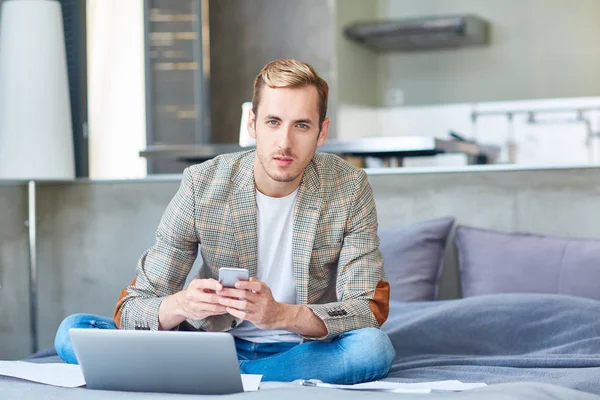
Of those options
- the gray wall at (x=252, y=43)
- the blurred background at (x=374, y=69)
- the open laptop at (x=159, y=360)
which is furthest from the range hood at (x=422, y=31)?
the open laptop at (x=159, y=360)

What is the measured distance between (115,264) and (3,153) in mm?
600

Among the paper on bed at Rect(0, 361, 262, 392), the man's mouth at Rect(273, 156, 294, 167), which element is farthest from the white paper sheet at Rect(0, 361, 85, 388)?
the man's mouth at Rect(273, 156, 294, 167)

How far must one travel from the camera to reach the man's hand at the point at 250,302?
1.94m

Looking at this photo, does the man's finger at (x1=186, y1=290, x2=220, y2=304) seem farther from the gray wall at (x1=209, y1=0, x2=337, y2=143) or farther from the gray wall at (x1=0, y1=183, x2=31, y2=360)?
the gray wall at (x1=209, y1=0, x2=337, y2=143)

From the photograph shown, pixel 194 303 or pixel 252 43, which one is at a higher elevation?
pixel 252 43

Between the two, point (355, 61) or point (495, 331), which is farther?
point (355, 61)

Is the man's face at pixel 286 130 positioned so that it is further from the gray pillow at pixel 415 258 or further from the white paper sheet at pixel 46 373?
the gray pillow at pixel 415 258

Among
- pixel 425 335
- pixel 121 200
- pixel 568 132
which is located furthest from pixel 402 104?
pixel 425 335

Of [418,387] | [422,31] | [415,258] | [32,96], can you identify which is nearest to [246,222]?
[418,387]

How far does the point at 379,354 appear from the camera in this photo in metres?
2.13

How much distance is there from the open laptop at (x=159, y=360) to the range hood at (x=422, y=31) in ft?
16.2

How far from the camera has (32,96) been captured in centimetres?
333

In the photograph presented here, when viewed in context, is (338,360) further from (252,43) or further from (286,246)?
(252,43)

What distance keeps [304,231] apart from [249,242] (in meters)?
0.14
